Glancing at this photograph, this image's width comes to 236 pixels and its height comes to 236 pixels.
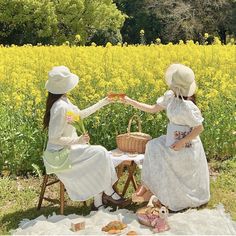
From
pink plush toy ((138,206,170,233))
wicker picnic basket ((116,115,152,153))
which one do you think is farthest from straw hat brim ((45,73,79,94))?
pink plush toy ((138,206,170,233))

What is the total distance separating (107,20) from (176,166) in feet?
85.7

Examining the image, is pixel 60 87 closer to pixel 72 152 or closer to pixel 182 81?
pixel 72 152

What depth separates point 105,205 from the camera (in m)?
5.03

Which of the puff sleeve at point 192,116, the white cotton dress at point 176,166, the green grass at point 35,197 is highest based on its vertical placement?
the puff sleeve at point 192,116

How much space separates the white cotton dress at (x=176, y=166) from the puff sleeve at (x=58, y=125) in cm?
72

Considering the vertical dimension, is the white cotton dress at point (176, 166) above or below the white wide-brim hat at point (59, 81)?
below

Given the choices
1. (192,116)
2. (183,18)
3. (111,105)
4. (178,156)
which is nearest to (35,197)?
(111,105)

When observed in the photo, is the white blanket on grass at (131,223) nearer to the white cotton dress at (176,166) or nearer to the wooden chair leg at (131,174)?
the white cotton dress at (176,166)

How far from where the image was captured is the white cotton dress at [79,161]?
474 cm

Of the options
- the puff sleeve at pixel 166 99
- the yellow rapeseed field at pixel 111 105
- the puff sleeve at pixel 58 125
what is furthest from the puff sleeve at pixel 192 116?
the yellow rapeseed field at pixel 111 105

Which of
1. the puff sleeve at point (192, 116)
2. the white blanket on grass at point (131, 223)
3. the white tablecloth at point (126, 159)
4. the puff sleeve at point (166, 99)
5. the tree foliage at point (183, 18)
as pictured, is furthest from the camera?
the tree foliage at point (183, 18)

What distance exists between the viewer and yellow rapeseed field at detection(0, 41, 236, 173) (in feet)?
20.1

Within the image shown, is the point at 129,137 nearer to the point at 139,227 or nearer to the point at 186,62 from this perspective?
the point at 139,227

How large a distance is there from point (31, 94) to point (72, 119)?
1.89 meters
